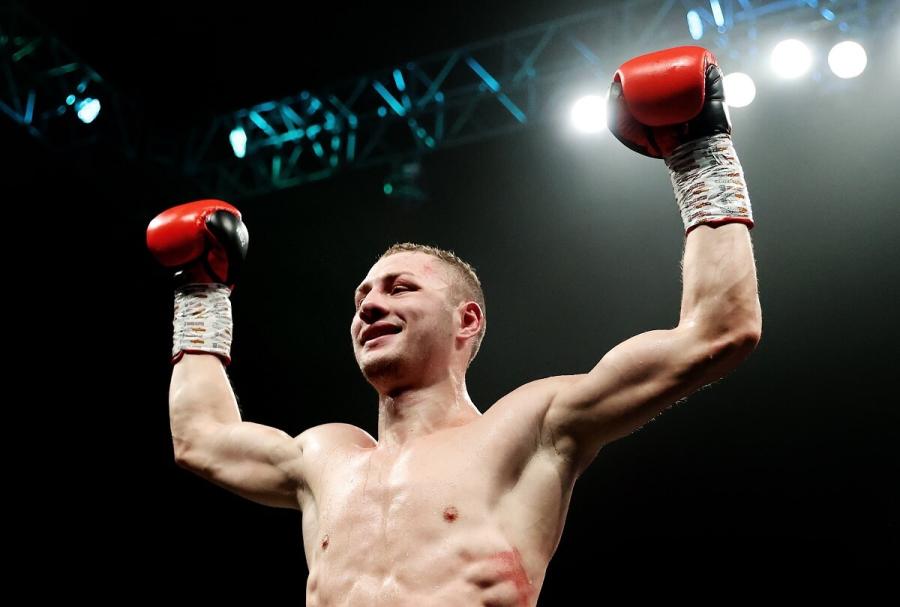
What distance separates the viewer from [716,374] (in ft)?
4.89

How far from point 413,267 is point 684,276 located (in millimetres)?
639

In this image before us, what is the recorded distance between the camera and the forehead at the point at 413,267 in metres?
1.99

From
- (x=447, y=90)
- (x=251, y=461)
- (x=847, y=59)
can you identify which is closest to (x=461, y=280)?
(x=251, y=461)

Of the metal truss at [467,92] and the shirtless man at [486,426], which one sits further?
the metal truss at [467,92]

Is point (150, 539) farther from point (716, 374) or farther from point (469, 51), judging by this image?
point (716, 374)

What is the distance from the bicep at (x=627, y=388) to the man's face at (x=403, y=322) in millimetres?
356

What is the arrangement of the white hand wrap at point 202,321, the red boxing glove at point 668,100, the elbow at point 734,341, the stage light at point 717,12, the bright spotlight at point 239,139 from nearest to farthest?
the elbow at point 734,341, the red boxing glove at point 668,100, the white hand wrap at point 202,321, the stage light at point 717,12, the bright spotlight at point 239,139

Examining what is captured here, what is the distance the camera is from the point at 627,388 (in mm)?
1527

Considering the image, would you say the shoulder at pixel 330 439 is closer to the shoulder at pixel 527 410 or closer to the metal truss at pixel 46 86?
the shoulder at pixel 527 410

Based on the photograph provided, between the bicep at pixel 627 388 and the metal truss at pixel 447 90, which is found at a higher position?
the metal truss at pixel 447 90

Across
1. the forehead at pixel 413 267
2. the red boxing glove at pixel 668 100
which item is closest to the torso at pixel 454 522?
the forehead at pixel 413 267

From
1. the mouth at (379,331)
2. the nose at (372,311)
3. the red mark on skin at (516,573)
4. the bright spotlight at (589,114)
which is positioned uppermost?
the bright spotlight at (589,114)

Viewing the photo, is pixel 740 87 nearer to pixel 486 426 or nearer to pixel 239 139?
pixel 239 139

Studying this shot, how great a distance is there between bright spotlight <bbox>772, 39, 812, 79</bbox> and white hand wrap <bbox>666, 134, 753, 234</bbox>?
8.55ft
